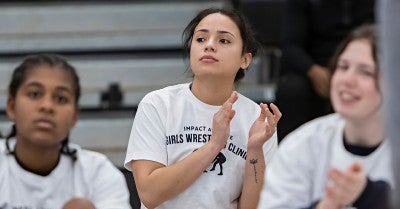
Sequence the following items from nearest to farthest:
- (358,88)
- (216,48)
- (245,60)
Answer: (358,88)
(216,48)
(245,60)

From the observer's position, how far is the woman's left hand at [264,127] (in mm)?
2736

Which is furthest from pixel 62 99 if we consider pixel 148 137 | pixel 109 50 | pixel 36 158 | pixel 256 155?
pixel 109 50

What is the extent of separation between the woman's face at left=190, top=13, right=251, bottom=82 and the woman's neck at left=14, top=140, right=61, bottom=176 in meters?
0.53

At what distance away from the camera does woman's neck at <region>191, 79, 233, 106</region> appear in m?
2.88

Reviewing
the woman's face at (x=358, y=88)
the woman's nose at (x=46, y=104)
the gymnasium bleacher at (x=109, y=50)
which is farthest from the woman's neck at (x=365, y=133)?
the gymnasium bleacher at (x=109, y=50)

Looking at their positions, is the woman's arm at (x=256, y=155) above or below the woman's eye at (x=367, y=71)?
below

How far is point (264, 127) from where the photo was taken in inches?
108

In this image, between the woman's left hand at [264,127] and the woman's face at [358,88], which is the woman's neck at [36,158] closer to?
the woman's left hand at [264,127]

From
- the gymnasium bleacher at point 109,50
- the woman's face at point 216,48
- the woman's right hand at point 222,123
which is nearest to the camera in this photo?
the woman's right hand at point 222,123

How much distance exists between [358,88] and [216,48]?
27.3 inches

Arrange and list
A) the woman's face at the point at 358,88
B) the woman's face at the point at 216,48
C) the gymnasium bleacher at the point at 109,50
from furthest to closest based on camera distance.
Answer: the gymnasium bleacher at the point at 109,50
the woman's face at the point at 216,48
the woman's face at the point at 358,88

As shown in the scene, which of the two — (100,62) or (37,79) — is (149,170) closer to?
(37,79)

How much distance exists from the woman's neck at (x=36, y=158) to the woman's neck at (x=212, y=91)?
49 centimetres

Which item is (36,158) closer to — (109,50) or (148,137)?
(148,137)
